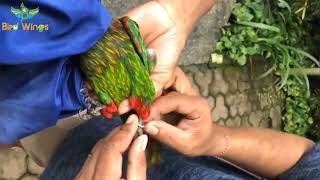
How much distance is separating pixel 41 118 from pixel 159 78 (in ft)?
0.75

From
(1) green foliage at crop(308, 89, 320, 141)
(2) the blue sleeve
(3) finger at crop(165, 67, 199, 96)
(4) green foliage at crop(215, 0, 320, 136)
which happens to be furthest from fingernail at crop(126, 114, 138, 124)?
(1) green foliage at crop(308, 89, 320, 141)

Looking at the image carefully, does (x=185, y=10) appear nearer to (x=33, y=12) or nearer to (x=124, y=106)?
(x=124, y=106)

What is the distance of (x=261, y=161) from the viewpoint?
117cm

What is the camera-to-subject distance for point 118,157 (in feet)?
2.90

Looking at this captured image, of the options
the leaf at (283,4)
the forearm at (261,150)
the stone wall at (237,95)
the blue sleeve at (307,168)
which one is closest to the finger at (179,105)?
the forearm at (261,150)

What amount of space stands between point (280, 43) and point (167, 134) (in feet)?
4.70

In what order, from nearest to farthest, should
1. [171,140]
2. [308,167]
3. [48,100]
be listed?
[48,100] < [171,140] < [308,167]

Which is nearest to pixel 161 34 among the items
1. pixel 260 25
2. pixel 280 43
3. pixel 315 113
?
pixel 260 25

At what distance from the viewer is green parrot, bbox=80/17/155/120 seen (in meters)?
0.88

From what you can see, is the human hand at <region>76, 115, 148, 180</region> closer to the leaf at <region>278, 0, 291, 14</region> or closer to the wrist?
the wrist

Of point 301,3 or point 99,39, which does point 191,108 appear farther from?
point 301,3

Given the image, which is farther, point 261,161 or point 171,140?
point 261,161

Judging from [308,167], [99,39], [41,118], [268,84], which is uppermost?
[99,39]

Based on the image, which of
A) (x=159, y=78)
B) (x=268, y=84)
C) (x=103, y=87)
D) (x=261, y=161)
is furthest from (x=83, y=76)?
(x=268, y=84)
